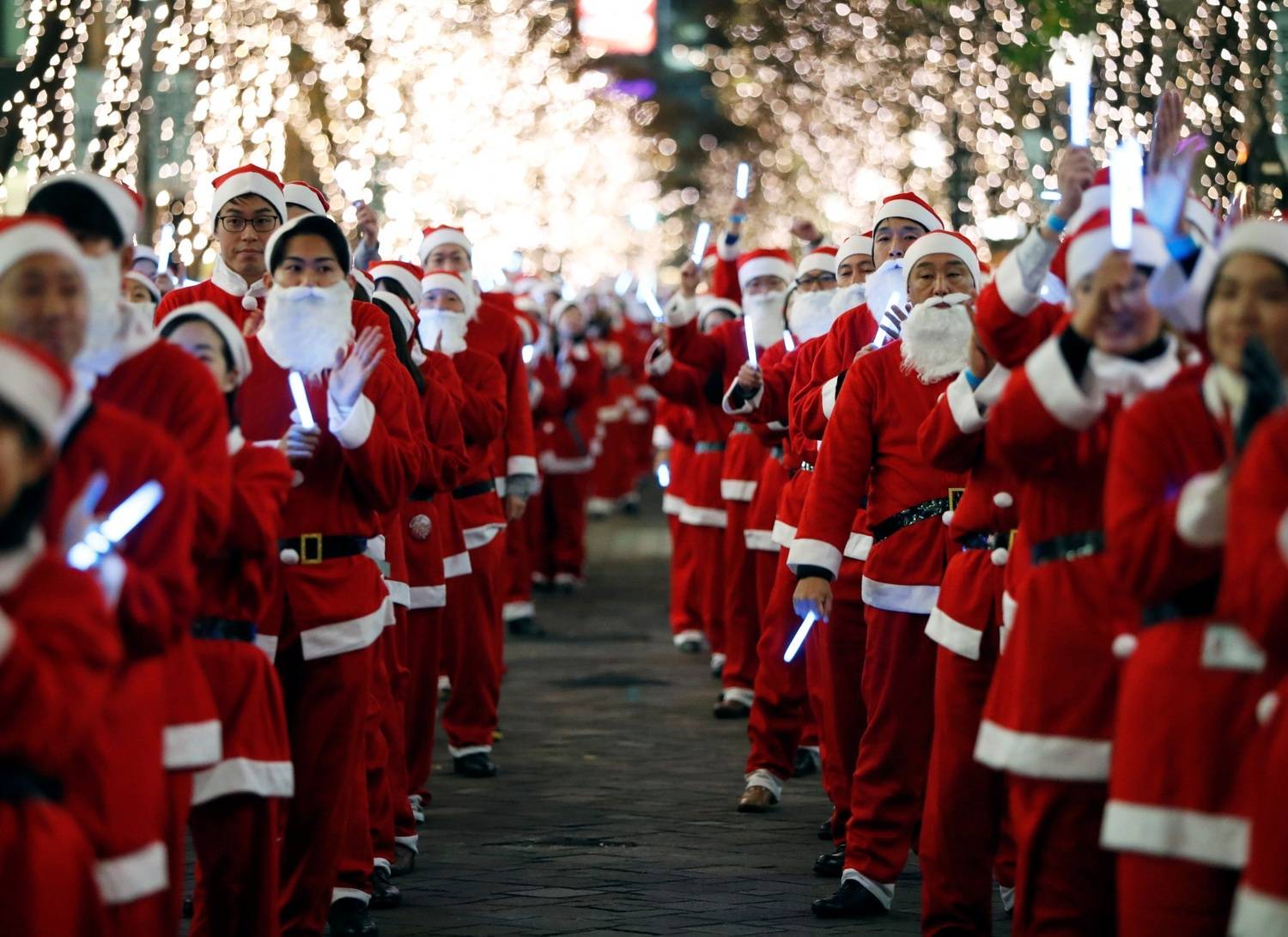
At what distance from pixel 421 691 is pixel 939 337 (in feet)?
10.9

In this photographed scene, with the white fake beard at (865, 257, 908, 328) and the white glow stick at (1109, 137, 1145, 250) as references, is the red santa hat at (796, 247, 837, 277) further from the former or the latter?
the white glow stick at (1109, 137, 1145, 250)

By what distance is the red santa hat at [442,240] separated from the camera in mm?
12555

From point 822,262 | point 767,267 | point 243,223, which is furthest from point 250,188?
point 767,267

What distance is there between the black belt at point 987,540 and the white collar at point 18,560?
3603 mm

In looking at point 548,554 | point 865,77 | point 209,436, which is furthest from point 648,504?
point 209,436

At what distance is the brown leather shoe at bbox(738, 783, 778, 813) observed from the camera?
35.6 ft

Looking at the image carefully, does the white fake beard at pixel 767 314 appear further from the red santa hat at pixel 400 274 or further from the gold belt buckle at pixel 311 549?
the gold belt buckle at pixel 311 549

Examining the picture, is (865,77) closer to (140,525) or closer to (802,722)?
(802,722)

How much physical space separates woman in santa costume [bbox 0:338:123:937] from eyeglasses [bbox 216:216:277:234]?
387cm

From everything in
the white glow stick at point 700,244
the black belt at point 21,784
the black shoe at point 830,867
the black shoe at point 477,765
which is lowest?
the black shoe at point 477,765

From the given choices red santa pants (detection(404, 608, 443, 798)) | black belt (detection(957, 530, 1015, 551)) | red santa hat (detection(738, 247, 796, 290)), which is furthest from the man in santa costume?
red santa hat (detection(738, 247, 796, 290))

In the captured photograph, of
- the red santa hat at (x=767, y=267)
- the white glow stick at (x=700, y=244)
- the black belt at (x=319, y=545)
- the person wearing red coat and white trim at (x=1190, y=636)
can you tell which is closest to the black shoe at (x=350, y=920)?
the black belt at (x=319, y=545)

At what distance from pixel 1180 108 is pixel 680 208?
82210 millimetres

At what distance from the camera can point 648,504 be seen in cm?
3644
